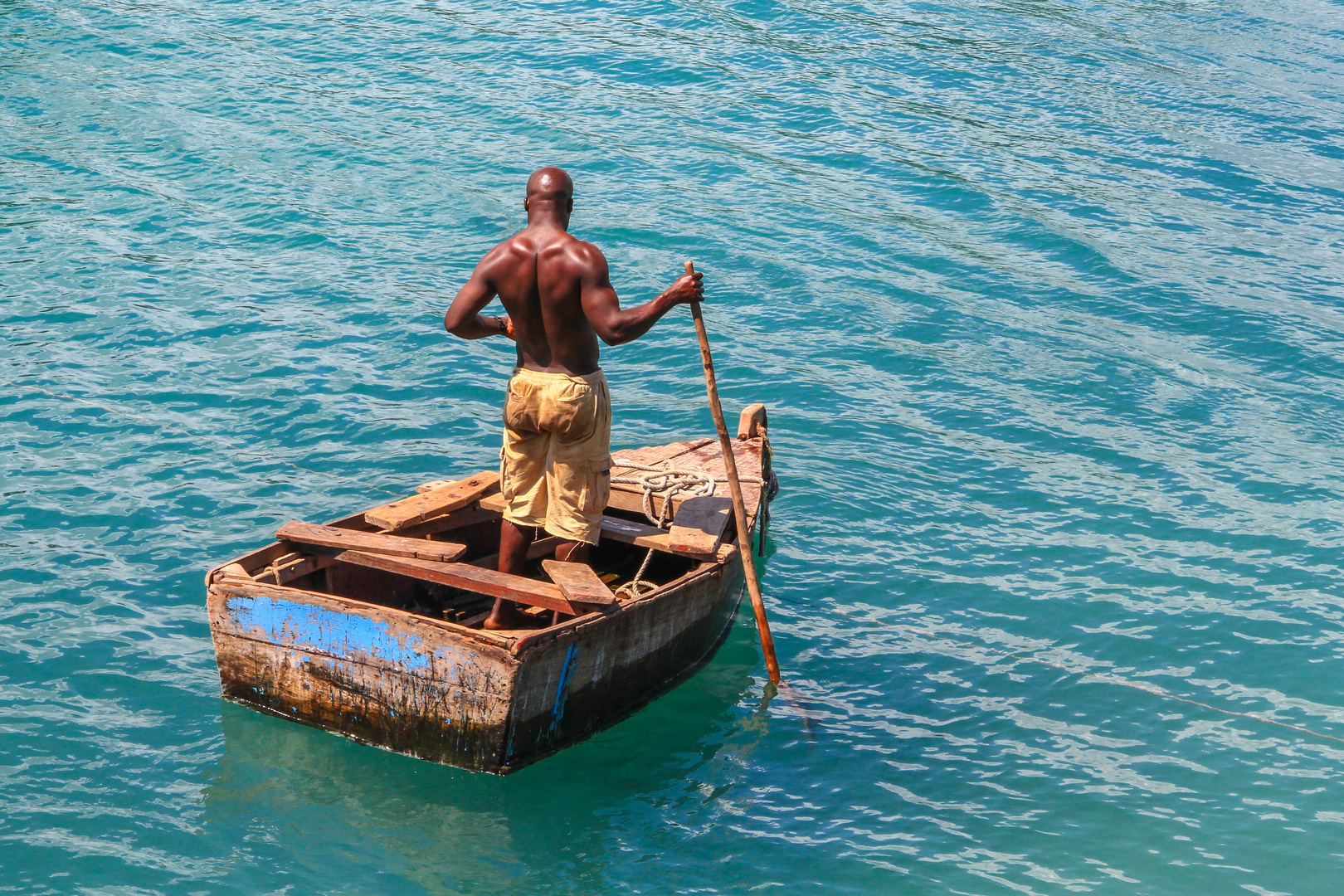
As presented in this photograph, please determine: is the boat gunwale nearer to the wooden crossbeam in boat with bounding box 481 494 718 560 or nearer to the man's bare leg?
the wooden crossbeam in boat with bounding box 481 494 718 560

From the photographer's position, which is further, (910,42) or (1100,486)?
(910,42)

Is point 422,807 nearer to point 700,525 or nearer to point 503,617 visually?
point 503,617

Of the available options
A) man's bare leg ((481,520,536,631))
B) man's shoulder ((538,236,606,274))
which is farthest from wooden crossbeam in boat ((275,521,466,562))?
man's shoulder ((538,236,606,274))

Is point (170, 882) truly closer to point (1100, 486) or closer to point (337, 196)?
point (1100, 486)

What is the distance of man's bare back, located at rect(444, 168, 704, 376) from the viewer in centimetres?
626

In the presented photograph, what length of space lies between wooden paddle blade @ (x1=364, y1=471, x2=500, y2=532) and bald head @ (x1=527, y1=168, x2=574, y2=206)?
1.96 m

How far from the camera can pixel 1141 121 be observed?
1875cm

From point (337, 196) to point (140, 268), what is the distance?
3.10 meters

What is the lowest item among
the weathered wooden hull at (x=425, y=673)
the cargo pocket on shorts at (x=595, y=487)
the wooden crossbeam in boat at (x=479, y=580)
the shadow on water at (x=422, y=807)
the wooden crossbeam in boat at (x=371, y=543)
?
the shadow on water at (x=422, y=807)

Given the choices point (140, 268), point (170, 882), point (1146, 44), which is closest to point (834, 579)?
point (170, 882)

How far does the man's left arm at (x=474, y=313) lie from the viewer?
6453 mm

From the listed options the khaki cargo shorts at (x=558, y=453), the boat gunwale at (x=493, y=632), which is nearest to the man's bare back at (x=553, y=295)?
the khaki cargo shorts at (x=558, y=453)

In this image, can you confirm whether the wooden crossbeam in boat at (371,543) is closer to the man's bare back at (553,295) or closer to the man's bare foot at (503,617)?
the man's bare foot at (503,617)

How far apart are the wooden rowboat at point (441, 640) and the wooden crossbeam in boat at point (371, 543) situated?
0.03 feet
